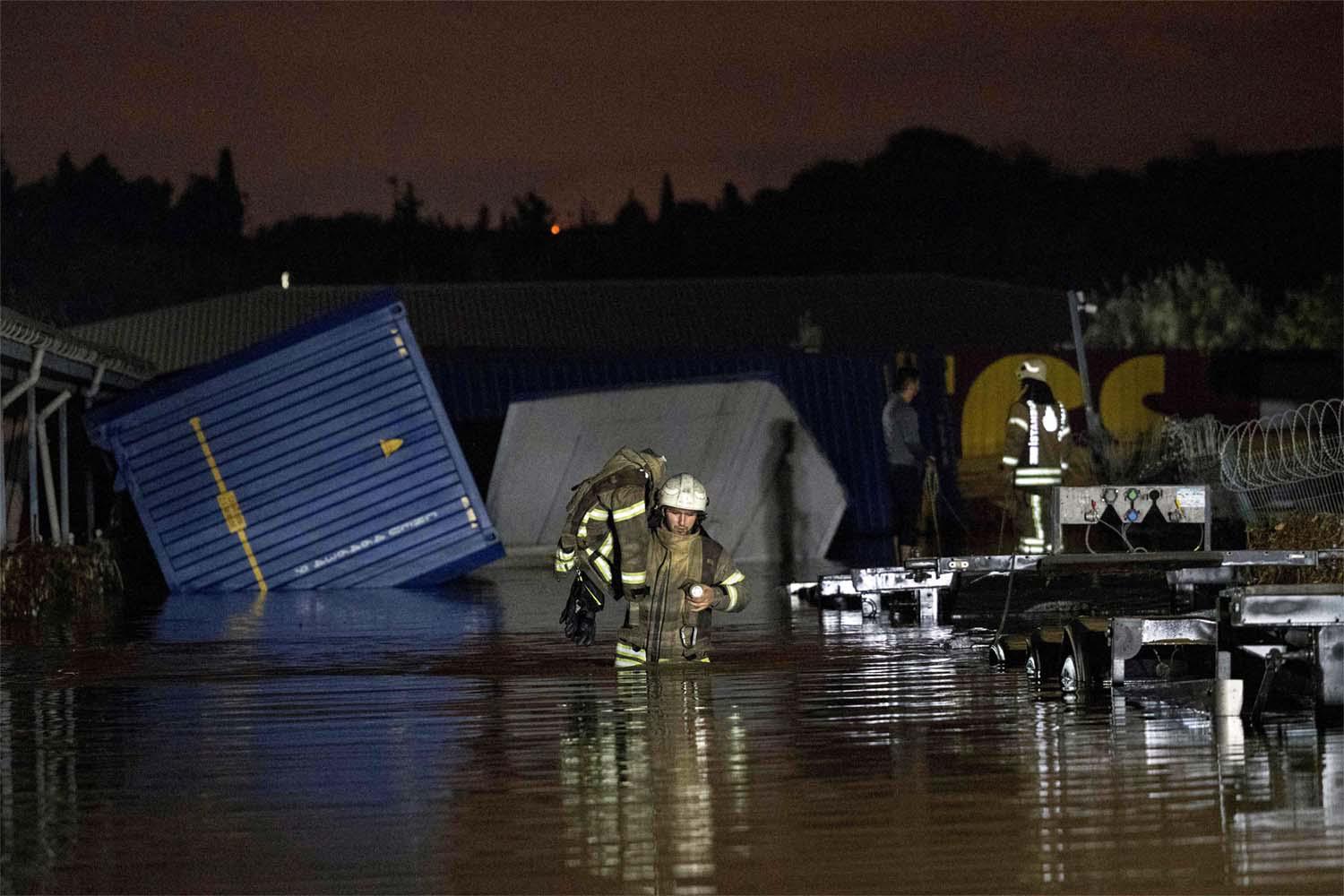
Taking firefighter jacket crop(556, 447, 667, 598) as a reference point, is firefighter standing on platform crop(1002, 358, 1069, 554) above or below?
above

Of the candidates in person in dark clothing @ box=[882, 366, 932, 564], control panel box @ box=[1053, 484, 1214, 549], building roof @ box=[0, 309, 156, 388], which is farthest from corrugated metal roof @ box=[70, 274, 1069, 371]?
control panel box @ box=[1053, 484, 1214, 549]

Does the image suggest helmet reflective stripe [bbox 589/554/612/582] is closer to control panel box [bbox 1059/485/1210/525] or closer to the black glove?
the black glove

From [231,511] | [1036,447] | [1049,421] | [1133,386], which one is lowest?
[231,511]

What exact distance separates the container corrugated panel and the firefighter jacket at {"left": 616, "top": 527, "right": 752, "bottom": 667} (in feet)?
33.1

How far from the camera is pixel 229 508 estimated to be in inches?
864

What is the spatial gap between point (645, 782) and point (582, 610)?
3538 mm

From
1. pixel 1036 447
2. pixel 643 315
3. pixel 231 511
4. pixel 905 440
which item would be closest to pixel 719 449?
pixel 905 440

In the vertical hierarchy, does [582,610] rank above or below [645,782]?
above

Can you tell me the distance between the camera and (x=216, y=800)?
8.16 m

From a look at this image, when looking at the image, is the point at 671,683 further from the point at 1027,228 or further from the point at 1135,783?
the point at 1027,228

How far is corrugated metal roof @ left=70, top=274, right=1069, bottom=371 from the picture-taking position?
59375 mm

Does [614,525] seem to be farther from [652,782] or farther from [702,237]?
[702,237]

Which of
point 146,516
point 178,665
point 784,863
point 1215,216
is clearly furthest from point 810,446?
point 1215,216

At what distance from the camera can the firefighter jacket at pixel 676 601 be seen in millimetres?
11289
